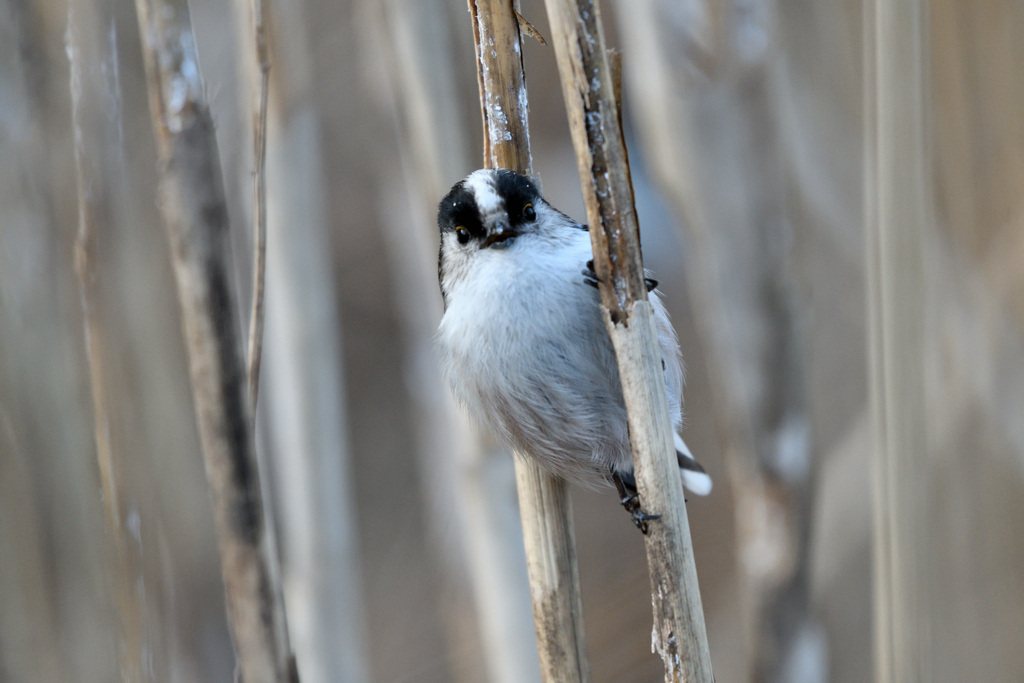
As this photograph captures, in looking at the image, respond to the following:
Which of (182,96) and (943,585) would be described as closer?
(182,96)

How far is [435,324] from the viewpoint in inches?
61.5

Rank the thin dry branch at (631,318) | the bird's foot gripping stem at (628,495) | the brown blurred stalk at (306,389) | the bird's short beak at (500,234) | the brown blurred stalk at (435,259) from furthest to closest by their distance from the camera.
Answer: the brown blurred stalk at (306,389) → the brown blurred stalk at (435,259) → the bird's short beak at (500,234) → the bird's foot gripping stem at (628,495) → the thin dry branch at (631,318)

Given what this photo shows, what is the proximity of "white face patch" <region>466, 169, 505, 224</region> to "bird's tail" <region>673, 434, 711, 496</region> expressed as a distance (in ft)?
1.88

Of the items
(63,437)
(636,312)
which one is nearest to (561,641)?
(636,312)

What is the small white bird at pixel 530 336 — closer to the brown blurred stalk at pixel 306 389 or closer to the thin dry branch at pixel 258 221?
the thin dry branch at pixel 258 221

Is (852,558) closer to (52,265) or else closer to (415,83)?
(415,83)

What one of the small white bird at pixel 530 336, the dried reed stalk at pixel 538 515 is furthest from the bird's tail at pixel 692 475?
the dried reed stalk at pixel 538 515

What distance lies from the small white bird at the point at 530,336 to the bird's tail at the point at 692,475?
0.24 meters

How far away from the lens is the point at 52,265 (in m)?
1.00

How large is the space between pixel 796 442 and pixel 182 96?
1.12 m

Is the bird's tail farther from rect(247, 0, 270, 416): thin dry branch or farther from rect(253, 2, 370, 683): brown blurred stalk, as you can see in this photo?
rect(247, 0, 270, 416): thin dry branch

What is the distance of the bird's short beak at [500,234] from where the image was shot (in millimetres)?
1104

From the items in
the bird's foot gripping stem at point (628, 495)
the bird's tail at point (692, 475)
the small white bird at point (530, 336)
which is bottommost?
the bird's tail at point (692, 475)

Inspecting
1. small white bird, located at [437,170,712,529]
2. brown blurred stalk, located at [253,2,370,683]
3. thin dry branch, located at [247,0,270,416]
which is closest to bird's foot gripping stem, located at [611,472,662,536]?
small white bird, located at [437,170,712,529]
